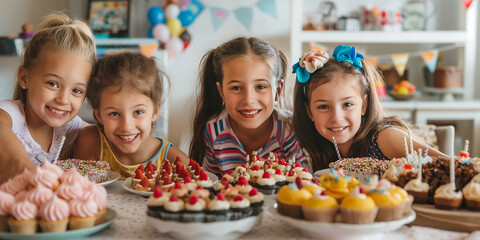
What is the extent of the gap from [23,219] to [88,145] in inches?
37.7

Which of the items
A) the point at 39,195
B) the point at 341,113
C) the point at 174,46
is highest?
the point at 174,46

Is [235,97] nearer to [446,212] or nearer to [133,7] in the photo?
[446,212]

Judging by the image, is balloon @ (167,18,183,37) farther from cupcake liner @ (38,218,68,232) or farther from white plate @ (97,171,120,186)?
cupcake liner @ (38,218,68,232)

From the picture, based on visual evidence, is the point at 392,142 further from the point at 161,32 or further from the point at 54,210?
the point at 161,32

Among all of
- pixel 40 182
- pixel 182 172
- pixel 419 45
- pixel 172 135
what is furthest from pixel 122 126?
pixel 419 45

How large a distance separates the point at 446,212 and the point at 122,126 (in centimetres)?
113

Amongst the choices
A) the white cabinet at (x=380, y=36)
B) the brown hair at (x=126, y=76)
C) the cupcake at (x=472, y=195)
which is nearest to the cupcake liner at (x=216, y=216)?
the cupcake at (x=472, y=195)

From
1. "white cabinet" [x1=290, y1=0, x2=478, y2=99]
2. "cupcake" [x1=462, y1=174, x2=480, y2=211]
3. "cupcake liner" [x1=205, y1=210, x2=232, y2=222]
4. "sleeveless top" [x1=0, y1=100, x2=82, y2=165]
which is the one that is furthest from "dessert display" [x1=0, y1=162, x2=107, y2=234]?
"white cabinet" [x1=290, y1=0, x2=478, y2=99]

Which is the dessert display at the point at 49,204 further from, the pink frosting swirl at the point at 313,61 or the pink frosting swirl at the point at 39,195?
the pink frosting swirl at the point at 313,61

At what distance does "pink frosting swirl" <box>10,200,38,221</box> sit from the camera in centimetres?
102

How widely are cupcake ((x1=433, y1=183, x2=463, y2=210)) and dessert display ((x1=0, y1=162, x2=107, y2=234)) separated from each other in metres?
0.78

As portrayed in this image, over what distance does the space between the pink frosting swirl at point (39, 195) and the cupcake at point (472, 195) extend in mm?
951

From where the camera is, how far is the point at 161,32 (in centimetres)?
462

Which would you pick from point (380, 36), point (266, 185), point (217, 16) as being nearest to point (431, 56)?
point (380, 36)
